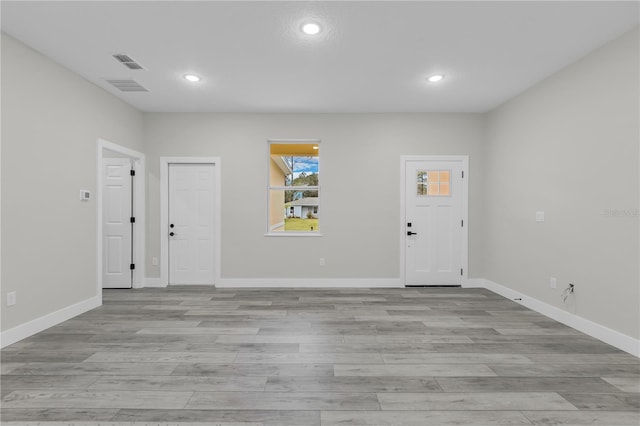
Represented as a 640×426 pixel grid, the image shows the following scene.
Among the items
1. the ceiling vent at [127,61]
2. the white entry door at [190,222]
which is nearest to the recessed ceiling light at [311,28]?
the ceiling vent at [127,61]

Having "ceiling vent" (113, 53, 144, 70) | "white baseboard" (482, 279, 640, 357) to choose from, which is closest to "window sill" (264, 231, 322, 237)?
"ceiling vent" (113, 53, 144, 70)

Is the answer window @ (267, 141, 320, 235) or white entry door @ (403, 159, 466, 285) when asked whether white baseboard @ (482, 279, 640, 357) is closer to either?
white entry door @ (403, 159, 466, 285)

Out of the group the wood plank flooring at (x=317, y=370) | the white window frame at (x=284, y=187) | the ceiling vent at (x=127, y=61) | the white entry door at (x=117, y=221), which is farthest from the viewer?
the white window frame at (x=284, y=187)

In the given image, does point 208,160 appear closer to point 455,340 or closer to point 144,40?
point 144,40

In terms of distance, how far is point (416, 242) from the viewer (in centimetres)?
492

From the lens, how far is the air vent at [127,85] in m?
3.71

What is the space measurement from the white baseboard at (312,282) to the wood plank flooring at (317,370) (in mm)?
1150

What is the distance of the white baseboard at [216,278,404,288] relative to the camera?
486 cm

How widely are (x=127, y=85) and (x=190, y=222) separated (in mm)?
2114

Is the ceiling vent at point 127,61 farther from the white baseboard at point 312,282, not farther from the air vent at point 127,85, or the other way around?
the white baseboard at point 312,282

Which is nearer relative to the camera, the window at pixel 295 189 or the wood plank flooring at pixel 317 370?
the wood plank flooring at pixel 317 370

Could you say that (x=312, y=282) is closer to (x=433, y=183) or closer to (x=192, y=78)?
(x=433, y=183)

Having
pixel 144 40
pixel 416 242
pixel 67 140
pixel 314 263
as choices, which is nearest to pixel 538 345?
pixel 416 242

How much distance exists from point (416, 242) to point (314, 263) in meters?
1.68
